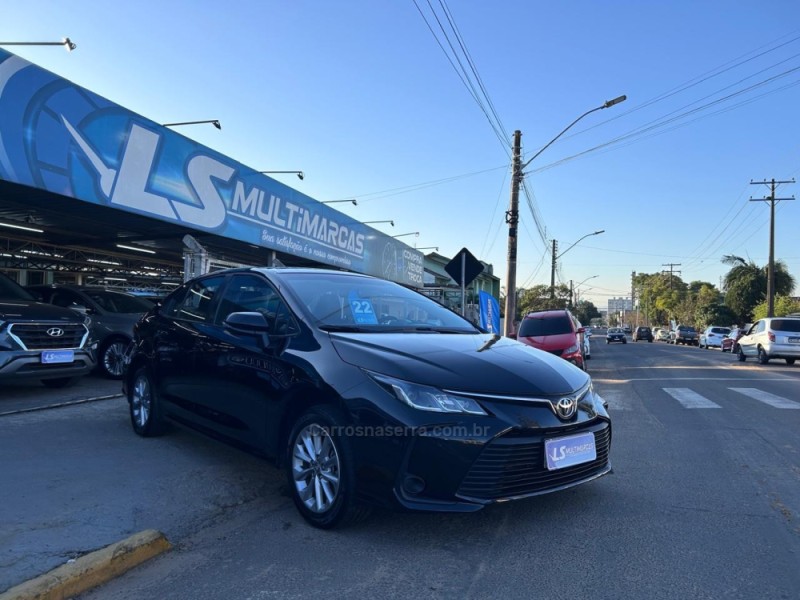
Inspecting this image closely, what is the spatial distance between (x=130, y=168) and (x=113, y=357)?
308cm

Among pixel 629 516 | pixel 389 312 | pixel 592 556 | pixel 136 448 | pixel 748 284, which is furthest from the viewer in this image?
pixel 748 284

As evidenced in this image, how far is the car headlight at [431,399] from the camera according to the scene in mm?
3197

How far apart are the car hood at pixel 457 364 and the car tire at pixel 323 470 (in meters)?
0.42

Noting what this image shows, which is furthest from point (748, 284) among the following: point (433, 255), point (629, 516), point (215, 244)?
point (629, 516)

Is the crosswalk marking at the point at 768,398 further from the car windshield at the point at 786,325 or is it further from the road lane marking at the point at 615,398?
the car windshield at the point at 786,325

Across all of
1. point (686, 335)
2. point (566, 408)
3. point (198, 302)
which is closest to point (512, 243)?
point (198, 302)

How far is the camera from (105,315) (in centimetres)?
927

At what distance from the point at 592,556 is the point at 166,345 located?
401 centimetres

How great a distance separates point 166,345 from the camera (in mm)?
5352

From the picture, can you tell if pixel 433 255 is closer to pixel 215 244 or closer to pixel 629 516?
pixel 215 244

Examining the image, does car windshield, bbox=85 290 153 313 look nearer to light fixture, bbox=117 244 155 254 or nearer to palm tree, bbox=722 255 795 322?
light fixture, bbox=117 244 155 254

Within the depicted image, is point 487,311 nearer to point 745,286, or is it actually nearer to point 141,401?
point 141,401

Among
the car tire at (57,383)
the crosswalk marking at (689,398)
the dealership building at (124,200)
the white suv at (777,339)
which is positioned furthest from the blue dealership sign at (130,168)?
the white suv at (777,339)

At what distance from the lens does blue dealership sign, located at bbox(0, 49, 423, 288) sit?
22.4 ft
